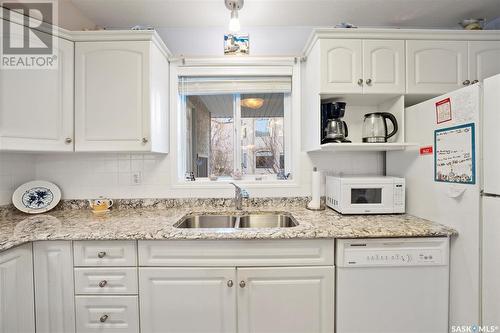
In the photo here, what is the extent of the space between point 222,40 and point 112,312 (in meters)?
2.09

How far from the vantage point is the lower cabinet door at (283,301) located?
1337 millimetres

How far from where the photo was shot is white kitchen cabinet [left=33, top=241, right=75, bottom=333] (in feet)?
4.34

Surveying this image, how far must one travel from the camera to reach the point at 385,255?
1.33m

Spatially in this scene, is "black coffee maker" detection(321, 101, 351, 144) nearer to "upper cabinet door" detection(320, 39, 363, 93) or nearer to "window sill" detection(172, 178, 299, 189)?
"upper cabinet door" detection(320, 39, 363, 93)

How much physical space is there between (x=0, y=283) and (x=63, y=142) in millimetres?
863

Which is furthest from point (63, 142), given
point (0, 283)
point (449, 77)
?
point (449, 77)

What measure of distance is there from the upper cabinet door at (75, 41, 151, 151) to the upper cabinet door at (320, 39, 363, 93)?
120cm

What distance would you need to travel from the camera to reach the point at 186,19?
76.4 inches

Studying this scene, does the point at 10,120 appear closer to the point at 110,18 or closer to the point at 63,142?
the point at 63,142

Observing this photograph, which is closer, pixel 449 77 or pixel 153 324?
pixel 153 324

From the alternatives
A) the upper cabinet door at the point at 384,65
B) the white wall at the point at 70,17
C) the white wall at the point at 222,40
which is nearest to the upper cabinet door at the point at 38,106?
the white wall at the point at 70,17

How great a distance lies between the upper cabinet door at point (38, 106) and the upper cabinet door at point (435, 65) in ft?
7.60

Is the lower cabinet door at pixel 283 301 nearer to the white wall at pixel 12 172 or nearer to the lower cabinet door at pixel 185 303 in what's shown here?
the lower cabinet door at pixel 185 303

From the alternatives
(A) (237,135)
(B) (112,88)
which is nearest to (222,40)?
(A) (237,135)
